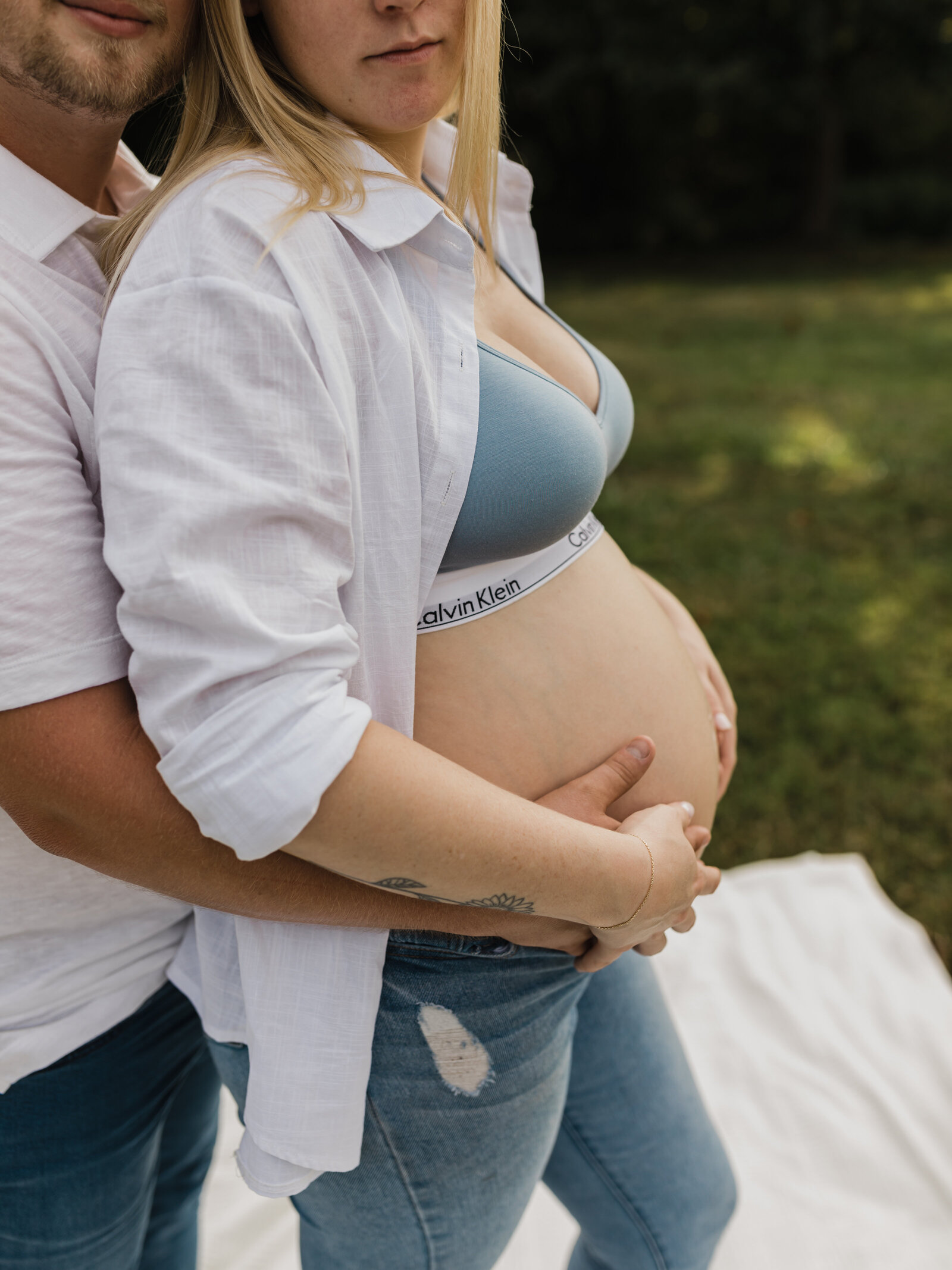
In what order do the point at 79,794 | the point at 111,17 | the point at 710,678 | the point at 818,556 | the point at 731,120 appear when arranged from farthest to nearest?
the point at 731,120
the point at 818,556
the point at 710,678
the point at 111,17
the point at 79,794

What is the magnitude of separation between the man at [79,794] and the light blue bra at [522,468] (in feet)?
1.06

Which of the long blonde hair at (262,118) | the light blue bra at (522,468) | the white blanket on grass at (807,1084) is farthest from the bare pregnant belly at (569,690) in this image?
the white blanket on grass at (807,1084)

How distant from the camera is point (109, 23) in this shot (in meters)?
1.13

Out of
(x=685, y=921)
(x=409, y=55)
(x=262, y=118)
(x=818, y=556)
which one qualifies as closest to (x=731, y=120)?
(x=818, y=556)

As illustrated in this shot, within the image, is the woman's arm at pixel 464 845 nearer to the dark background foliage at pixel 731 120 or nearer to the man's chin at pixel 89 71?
the man's chin at pixel 89 71

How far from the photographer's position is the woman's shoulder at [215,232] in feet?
3.17

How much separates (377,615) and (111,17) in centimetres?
71

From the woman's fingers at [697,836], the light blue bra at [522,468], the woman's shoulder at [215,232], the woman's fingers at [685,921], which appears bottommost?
the woman's fingers at [685,921]

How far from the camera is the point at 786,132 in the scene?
54.9ft

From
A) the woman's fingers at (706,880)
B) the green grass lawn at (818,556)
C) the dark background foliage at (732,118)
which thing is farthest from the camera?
the dark background foliage at (732,118)

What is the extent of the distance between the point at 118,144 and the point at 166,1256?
1715mm

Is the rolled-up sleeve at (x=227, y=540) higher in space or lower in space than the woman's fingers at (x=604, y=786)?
higher

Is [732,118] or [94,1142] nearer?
[94,1142]

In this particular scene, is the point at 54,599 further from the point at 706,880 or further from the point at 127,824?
the point at 706,880
